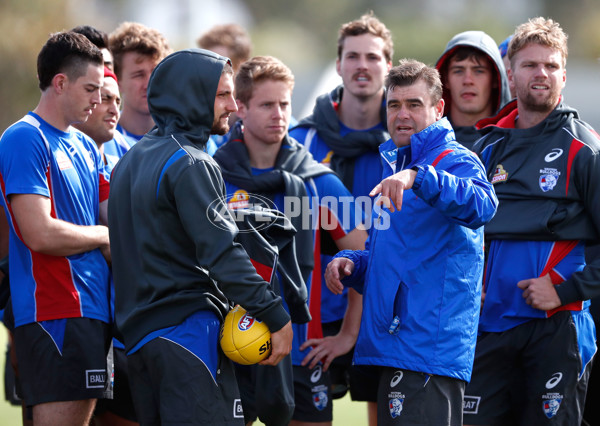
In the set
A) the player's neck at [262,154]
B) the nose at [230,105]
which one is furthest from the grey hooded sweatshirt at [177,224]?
the player's neck at [262,154]

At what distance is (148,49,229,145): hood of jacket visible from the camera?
4.16 meters

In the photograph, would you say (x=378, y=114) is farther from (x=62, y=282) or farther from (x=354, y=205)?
(x=62, y=282)

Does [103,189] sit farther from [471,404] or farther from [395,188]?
[471,404]

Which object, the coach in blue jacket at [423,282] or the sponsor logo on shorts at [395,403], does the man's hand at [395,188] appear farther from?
the sponsor logo on shorts at [395,403]

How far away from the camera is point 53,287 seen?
475cm

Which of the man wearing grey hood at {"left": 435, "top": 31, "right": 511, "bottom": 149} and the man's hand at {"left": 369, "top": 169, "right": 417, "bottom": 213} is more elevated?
the man wearing grey hood at {"left": 435, "top": 31, "right": 511, "bottom": 149}

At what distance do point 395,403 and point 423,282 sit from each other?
610 mm

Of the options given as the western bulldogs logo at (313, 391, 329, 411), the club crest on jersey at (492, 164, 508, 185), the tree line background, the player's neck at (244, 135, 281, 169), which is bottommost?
the western bulldogs logo at (313, 391, 329, 411)

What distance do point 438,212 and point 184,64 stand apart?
1.42 m

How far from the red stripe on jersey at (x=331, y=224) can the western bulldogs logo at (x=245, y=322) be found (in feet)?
4.95

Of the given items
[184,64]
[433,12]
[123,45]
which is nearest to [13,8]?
[123,45]

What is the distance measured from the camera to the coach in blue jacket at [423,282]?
420 cm

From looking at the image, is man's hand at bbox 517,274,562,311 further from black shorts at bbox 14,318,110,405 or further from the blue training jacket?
black shorts at bbox 14,318,110,405

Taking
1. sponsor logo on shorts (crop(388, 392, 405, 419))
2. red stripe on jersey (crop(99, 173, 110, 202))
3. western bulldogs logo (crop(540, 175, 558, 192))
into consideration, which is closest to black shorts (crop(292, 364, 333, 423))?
sponsor logo on shorts (crop(388, 392, 405, 419))
